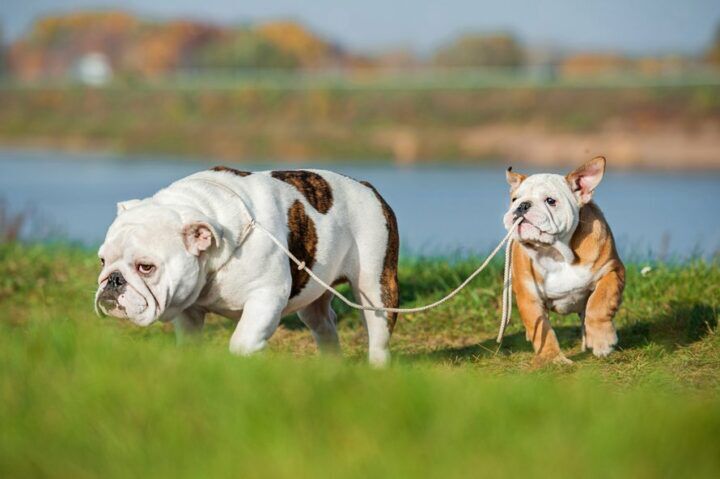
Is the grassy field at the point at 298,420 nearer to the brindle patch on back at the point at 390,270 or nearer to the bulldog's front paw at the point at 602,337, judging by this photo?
the brindle patch on back at the point at 390,270

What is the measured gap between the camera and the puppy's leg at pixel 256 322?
211 inches

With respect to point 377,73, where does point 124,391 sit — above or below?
above

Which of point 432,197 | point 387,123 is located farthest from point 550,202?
point 387,123

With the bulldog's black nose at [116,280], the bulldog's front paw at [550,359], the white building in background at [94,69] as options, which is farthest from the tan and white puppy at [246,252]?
the white building in background at [94,69]

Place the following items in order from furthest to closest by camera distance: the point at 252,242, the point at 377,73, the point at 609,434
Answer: the point at 377,73 < the point at 252,242 < the point at 609,434

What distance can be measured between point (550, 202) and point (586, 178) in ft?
1.12

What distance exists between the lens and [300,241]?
571 centimetres

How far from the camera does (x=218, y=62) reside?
71.2 meters

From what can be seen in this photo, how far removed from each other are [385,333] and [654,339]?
197 cm

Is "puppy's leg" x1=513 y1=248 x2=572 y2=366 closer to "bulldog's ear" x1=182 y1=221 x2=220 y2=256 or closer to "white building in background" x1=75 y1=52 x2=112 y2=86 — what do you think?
"bulldog's ear" x1=182 y1=221 x2=220 y2=256

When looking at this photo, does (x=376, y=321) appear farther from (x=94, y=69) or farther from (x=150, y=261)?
A: (x=94, y=69)

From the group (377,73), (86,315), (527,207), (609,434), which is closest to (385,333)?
(527,207)

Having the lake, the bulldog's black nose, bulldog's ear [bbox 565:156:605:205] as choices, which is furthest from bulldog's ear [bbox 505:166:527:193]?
the lake

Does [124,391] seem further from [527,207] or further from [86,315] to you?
[86,315]
